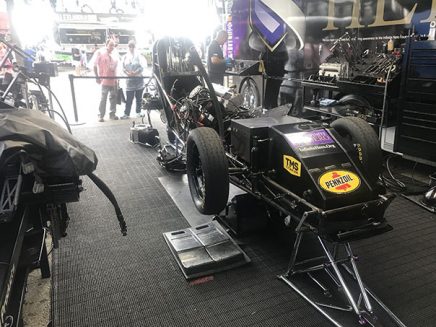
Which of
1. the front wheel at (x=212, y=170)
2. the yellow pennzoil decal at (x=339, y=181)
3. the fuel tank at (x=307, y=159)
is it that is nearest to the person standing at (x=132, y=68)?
the front wheel at (x=212, y=170)

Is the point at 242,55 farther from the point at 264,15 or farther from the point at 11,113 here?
the point at 11,113

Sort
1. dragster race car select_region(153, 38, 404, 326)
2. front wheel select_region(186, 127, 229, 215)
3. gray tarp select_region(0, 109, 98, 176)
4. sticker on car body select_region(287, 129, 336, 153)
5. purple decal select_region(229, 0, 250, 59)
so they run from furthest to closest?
purple decal select_region(229, 0, 250, 59)
front wheel select_region(186, 127, 229, 215)
sticker on car body select_region(287, 129, 336, 153)
dragster race car select_region(153, 38, 404, 326)
gray tarp select_region(0, 109, 98, 176)

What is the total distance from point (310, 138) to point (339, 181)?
354mm

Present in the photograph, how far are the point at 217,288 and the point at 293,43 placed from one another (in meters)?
5.35

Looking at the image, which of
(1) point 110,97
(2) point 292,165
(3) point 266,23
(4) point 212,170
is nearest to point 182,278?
(4) point 212,170

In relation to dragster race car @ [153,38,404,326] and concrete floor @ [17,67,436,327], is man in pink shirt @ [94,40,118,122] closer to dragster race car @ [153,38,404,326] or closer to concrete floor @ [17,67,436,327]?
concrete floor @ [17,67,436,327]

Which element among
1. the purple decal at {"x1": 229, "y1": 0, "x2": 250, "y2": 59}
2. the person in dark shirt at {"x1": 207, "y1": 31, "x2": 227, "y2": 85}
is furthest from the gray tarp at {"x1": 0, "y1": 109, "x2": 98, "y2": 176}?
the purple decal at {"x1": 229, "y1": 0, "x2": 250, "y2": 59}

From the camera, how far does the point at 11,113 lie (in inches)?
72.5

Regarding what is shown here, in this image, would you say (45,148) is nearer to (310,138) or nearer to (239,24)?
(310,138)

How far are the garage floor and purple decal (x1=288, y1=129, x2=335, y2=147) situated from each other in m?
0.86

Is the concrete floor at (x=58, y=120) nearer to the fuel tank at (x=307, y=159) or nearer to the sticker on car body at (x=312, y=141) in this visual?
the fuel tank at (x=307, y=159)

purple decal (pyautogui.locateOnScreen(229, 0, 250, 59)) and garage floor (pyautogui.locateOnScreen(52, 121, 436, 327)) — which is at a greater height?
purple decal (pyautogui.locateOnScreen(229, 0, 250, 59))

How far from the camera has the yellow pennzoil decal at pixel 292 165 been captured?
6.90 feet

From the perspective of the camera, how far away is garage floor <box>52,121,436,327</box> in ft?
6.49
